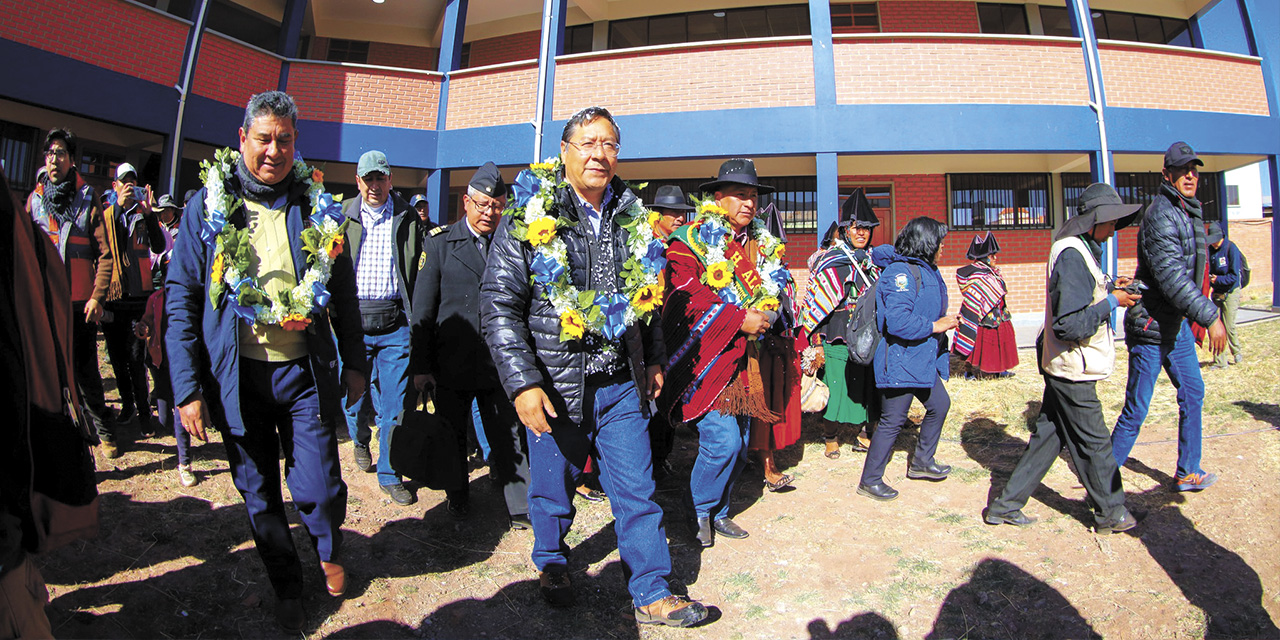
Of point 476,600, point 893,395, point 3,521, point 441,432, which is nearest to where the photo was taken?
point 3,521

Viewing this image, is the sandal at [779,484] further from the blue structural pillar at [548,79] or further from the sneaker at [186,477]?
the blue structural pillar at [548,79]

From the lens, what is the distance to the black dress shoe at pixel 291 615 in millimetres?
2939

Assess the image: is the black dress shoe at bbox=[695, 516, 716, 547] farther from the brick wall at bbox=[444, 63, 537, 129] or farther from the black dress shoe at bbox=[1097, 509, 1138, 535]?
the brick wall at bbox=[444, 63, 537, 129]

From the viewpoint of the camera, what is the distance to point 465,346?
4168mm

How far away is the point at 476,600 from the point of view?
11.0 feet

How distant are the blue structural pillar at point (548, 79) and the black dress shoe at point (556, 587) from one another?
879cm

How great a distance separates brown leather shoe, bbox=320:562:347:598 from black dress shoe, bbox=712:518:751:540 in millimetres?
2046

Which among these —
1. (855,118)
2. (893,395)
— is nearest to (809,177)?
(855,118)

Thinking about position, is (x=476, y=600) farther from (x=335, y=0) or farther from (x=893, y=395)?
(x=335, y=0)

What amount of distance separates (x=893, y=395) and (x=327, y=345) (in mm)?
3519

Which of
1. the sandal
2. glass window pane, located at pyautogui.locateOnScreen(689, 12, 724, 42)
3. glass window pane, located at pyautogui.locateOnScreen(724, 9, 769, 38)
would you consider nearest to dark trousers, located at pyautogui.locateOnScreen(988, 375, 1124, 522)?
the sandal

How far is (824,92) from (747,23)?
13.5ft

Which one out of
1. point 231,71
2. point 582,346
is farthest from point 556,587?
point 231,71

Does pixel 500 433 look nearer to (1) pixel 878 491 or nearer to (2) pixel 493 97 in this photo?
(1) pixel 878 491
